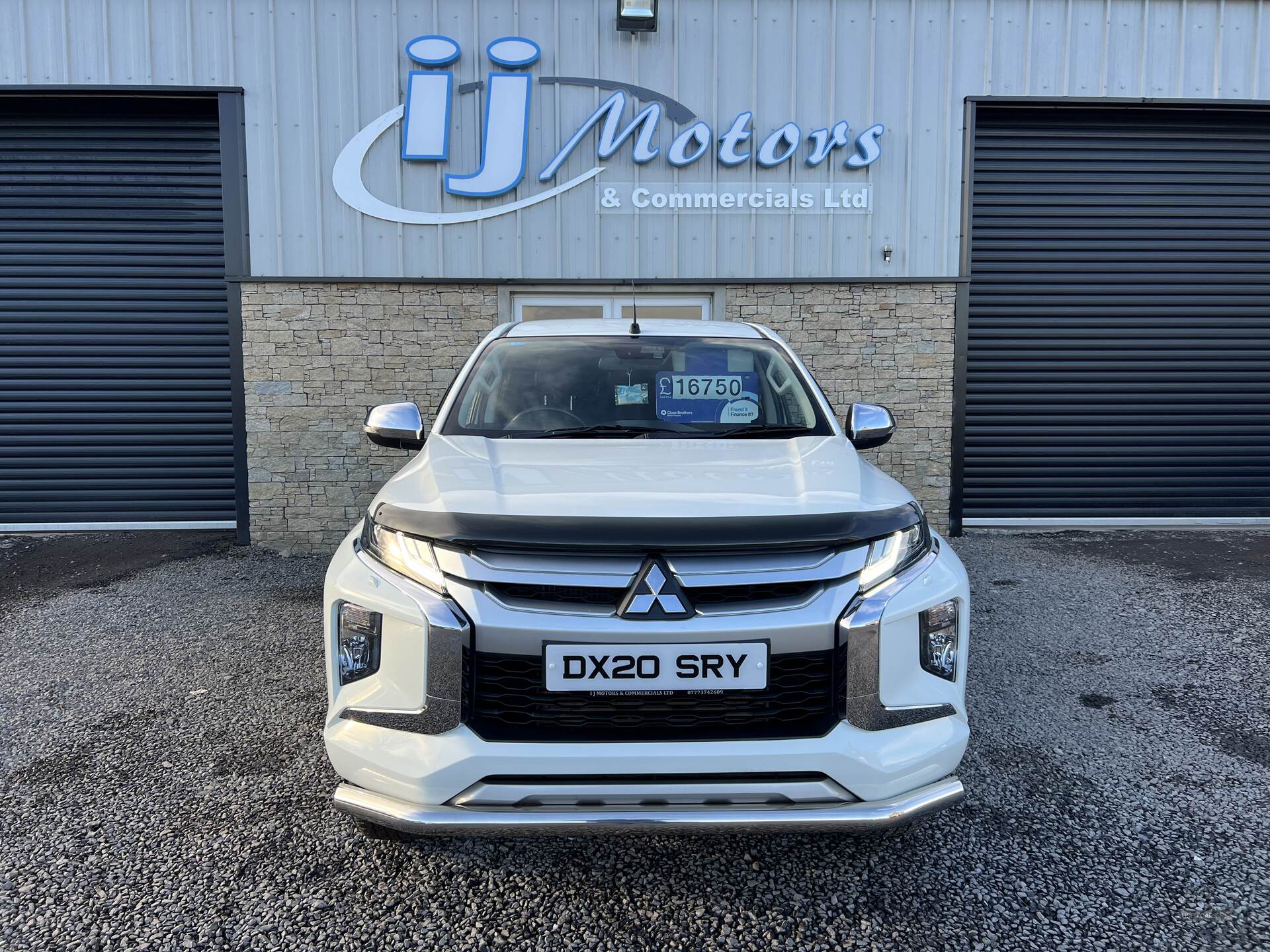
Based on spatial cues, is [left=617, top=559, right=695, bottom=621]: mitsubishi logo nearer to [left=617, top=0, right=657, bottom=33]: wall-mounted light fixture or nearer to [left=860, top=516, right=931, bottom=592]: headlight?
[left=860, top=516, right=931, bottom=592]: headlight

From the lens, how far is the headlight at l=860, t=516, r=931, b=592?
1.96m

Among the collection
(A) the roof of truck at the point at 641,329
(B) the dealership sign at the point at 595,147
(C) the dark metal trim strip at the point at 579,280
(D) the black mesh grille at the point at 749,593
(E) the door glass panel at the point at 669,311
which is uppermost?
(B) the dealership sign at the point at 595,147

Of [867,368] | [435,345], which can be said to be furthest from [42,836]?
[867,368]

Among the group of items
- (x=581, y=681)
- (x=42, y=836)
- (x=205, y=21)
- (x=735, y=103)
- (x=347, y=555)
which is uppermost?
(x=205, y=21)

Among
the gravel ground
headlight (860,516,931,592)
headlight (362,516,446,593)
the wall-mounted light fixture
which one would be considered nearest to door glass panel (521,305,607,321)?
the wall-mounted light fixture

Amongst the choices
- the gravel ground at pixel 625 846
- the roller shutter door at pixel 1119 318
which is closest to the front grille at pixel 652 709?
the gravel ground at pixel 625 846

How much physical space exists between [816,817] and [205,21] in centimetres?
758

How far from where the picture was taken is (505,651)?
1836mm

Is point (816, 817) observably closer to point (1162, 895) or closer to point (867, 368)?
point (1162, 895)

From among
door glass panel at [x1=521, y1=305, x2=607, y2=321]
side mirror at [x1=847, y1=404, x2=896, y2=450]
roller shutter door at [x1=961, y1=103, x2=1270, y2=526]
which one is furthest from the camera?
roller shutter door at [x1=961, y1=103, x2=1270, y2=526]

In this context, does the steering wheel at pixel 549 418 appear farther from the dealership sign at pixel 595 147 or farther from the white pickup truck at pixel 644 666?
the dealership sign at pixel 595 147

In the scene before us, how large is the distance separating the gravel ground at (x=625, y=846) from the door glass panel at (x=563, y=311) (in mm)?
3662

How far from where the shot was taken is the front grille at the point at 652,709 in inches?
73.3

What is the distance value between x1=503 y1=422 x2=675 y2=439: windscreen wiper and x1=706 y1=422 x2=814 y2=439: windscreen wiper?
0.66 ft
